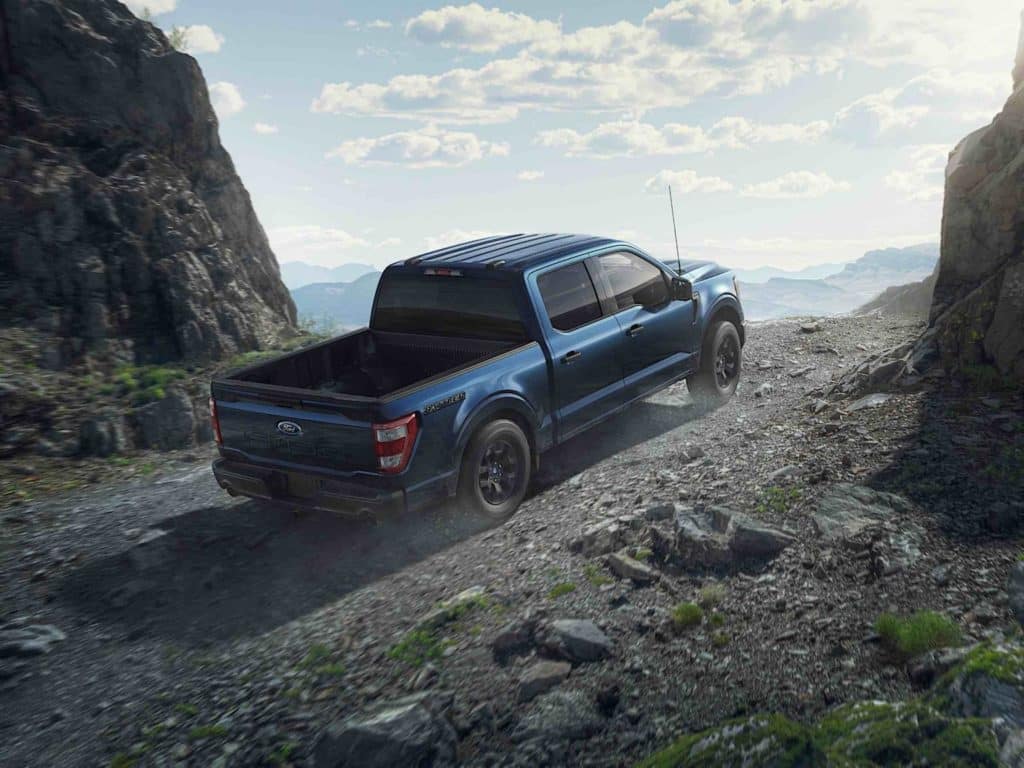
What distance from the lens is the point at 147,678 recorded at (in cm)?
476

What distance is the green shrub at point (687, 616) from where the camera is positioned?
15.0ft

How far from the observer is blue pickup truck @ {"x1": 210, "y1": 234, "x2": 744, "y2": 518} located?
580 cm

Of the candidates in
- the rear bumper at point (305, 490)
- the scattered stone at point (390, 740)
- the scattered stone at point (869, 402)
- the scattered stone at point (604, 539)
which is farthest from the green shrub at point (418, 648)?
the scattered stone at point (869, 402)

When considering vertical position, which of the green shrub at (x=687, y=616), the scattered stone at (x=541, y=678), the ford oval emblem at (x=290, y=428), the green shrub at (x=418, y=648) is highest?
the ford oval emblem at (x=290, y=428)

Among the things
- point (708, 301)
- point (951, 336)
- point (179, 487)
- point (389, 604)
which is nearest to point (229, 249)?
point (179, 487)

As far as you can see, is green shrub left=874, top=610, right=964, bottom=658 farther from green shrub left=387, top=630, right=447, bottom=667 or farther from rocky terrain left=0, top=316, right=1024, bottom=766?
green shrub left=387, top=630, right=447, bottom=667

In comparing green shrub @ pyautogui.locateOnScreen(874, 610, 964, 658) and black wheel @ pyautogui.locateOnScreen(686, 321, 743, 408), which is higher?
black wheel @ pyautogui.locateOnScreen(686, 321, 743, 408)

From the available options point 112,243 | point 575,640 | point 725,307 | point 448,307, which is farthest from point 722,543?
point 112,243

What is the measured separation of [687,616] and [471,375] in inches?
94.2

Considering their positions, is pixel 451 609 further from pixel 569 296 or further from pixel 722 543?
pixel 569 296

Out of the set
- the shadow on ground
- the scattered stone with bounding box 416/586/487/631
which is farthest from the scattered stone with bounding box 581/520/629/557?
the shadow on ground

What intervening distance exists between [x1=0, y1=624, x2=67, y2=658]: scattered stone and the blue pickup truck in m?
1.46

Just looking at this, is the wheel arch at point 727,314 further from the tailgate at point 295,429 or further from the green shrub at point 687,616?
the green shrub at point 687,616

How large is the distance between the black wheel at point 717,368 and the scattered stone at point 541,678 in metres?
5.21
